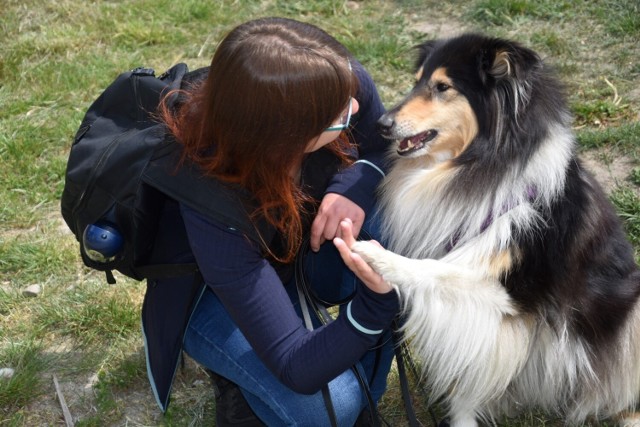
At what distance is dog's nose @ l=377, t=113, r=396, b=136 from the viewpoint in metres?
2.21

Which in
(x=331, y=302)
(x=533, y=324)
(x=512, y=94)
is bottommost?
(x=331, y=302)

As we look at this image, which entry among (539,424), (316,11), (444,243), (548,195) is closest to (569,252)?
(548,195)

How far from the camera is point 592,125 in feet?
11.9

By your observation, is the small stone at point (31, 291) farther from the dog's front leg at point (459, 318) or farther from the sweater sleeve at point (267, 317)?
the dog's front leg at point (459, 318)

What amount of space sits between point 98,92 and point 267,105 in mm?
2892

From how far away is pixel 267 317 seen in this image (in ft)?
6.08

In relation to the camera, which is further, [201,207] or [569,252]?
[569,252]

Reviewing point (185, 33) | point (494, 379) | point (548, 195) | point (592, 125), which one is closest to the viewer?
point (548, 195)

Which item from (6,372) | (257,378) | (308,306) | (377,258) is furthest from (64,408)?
(377,258)

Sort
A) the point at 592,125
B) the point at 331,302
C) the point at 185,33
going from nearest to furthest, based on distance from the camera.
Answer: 1. the point at 331,302
2. the point at 592,125
3. the point at 185,33

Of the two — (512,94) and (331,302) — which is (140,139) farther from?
(512,94)

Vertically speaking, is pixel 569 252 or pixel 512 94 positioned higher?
pixel 512 94

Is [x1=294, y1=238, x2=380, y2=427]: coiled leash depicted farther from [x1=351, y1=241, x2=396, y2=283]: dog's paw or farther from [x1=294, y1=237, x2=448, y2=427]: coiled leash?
[x1=351, y1=241, x2=396, y2=283]: dog's paw

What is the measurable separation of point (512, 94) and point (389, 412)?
113cm
